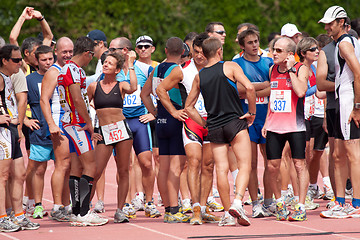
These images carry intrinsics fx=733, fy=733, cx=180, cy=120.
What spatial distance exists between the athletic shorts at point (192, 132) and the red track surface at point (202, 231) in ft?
3.33

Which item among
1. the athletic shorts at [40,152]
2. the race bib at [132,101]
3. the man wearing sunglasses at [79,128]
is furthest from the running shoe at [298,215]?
the athletic shorts at [40,152]

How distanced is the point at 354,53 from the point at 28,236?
4.43 meters

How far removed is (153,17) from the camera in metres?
19.7

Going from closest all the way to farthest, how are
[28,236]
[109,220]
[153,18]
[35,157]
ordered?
[28,236] → [109,220] → [35,157] → [153,18]

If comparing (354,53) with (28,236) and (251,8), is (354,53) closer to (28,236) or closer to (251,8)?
(28,236)

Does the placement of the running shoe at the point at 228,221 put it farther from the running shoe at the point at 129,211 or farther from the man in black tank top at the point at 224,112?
the running shoe at the point at 129,211

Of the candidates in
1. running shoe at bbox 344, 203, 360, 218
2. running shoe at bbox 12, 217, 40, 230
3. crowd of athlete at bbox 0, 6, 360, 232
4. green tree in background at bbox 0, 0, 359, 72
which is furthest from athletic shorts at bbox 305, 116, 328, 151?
green tree in background at bbox 0, 0, 359, 72

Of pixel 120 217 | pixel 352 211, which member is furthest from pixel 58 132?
pixel 352 211

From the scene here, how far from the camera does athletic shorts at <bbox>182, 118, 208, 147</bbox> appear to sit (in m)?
8.80

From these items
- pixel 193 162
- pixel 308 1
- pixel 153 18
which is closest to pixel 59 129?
pixel 193 162

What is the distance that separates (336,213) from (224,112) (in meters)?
1.89

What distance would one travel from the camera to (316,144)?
1102cm

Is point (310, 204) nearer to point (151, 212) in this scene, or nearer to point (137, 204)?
point (151, 212)

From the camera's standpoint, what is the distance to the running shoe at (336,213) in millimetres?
8898
